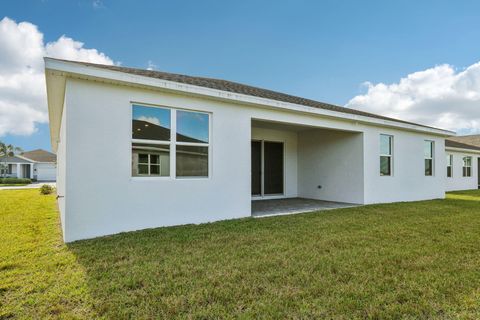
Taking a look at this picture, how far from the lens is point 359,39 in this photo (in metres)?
11.7

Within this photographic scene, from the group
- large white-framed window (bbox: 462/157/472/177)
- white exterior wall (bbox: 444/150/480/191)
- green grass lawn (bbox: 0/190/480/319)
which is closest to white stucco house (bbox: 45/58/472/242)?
green grass lawn (bbox: 0/190/480/319)

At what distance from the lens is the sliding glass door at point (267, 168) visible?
1073 cm

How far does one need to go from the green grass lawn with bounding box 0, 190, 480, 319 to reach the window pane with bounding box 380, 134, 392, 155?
4795mm

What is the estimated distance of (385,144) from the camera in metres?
10.1

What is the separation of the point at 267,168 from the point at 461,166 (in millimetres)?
15187

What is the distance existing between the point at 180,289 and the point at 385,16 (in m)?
12.6

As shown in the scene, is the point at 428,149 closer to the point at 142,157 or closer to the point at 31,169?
the point at 142,157

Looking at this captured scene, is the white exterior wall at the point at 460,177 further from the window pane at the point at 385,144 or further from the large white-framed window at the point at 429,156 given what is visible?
the window pane at the point at 385,144

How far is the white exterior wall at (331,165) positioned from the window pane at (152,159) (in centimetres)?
688

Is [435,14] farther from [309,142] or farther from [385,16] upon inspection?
[309,142]

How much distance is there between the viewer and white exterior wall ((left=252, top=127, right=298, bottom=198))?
1106 centimetres

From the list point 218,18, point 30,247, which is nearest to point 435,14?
point 218,18

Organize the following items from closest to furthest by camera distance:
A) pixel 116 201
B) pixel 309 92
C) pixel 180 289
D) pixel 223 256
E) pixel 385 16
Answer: pixel 180 289 → pixel 223 256 → pixel 116 201 → pixel 385 16 → pixel 309 92

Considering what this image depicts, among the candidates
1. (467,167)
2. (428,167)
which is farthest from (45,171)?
(467,167)
